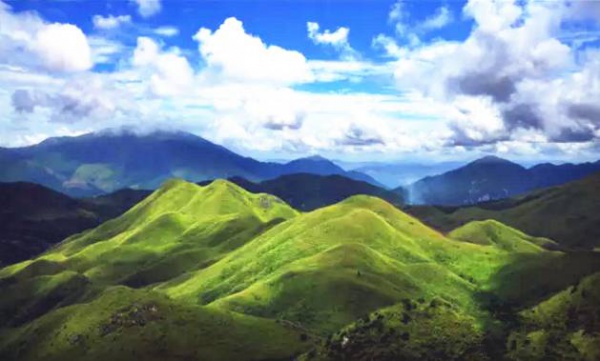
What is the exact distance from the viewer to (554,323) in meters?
200

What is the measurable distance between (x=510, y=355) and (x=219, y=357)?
81.5 metres

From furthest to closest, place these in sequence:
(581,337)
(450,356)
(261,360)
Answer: (261,360), (581,337), (450,356)

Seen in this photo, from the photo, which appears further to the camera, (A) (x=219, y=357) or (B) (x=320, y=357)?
(A) (x=219, y=357)

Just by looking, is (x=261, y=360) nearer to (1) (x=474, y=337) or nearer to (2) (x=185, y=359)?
(2) (x=185, y=359)

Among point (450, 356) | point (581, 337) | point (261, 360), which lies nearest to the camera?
point (450, 356)

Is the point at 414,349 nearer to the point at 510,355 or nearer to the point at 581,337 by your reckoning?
the point at 510,355

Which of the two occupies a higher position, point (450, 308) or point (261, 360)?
point (450, 308)

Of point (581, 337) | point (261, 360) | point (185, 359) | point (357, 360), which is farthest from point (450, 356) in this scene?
point (185, 359)

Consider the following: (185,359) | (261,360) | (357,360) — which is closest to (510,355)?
(357,360)

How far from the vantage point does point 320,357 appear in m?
172

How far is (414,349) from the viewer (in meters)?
169

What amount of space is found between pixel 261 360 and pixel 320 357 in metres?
31.4

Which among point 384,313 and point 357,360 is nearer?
point 357,360

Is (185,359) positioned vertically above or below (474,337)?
below
